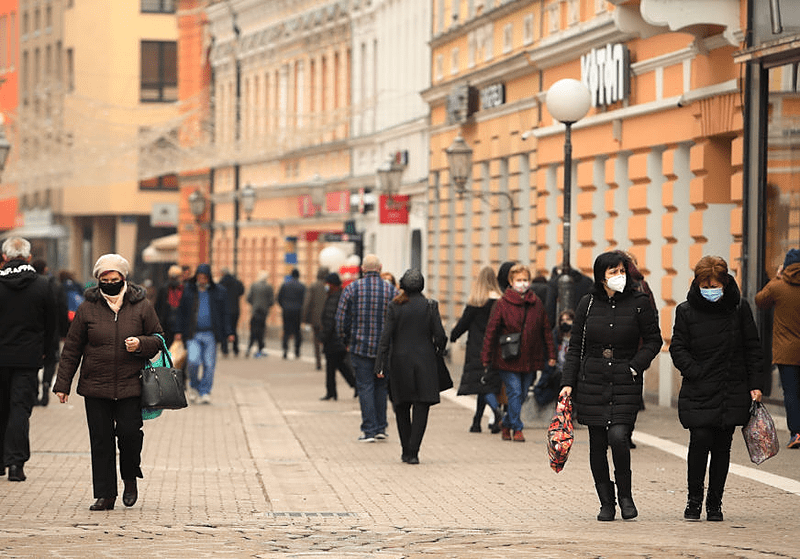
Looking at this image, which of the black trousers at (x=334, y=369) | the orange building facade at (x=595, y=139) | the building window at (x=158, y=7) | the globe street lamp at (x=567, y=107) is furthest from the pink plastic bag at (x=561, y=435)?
the building window at (x=158, y=7)

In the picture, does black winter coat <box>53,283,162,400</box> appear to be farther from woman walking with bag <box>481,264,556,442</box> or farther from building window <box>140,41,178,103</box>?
building window <box>140,41,178,103</box>

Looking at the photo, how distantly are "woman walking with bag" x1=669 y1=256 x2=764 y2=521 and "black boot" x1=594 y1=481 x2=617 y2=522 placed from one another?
469mm

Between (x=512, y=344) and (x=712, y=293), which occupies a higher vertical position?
(x=712, y=293)

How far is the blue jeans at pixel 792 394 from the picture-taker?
56.5 ft

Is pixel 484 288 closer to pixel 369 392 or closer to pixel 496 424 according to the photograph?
pixel 496 424

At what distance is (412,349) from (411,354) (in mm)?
53

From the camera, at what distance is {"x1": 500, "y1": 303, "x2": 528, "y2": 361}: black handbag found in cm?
1842

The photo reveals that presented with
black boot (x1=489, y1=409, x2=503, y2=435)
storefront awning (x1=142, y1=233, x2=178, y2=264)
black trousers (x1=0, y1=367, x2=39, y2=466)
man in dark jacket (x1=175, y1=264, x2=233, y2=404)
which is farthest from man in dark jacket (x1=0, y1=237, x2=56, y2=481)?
storefront awning (x1=142, y1=233, x2=178, y2=264)

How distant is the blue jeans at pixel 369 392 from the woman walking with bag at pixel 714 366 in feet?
22.6

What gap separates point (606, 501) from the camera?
1233cm

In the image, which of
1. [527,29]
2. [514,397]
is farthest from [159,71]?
[514,397]

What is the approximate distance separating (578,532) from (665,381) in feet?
39.5

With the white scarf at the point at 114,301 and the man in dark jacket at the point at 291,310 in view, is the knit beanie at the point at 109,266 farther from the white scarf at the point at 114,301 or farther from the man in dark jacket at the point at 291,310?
the man in dark jacket at the point at 291,310

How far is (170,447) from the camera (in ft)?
59.7
